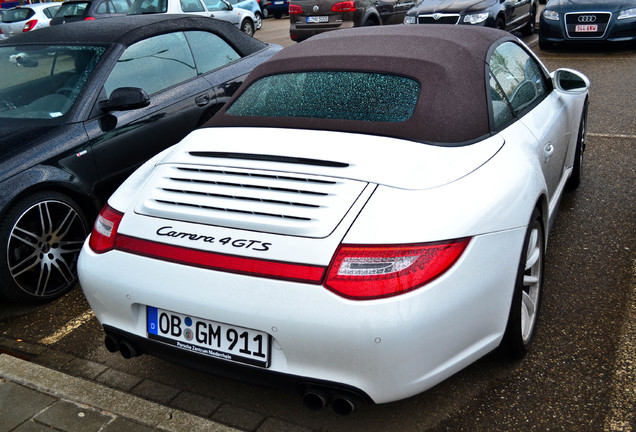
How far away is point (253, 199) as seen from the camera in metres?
2.68

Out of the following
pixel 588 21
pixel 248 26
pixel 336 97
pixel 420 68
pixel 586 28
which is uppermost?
pixel 420 68

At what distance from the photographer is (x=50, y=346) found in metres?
3.59

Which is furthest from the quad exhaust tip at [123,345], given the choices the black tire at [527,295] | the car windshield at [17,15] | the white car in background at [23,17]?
the car windshield at [17,15]

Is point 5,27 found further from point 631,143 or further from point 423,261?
point 423,261

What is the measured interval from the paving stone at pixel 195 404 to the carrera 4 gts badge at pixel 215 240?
2.76ft

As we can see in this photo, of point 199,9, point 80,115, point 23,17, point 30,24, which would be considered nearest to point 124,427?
point 80,115

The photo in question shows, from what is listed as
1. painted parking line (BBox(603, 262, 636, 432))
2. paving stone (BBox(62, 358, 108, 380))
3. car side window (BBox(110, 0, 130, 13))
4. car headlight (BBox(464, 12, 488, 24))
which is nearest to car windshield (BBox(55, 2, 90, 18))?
car side window (BBox(110, 0, 130, 13))

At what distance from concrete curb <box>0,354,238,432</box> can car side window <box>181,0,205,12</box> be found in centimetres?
1255

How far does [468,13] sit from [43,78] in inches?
349

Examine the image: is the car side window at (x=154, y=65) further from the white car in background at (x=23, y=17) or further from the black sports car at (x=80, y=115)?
the white car in background at (x=23, y=17)

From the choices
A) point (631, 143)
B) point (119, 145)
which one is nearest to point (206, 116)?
point (119, 145)

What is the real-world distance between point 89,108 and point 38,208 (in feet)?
2.69

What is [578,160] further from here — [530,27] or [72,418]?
[530,27]

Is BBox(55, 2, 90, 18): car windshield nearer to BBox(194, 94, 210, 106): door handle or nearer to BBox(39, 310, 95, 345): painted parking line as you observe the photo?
BBox(194, 94, 210, 106): door handle
